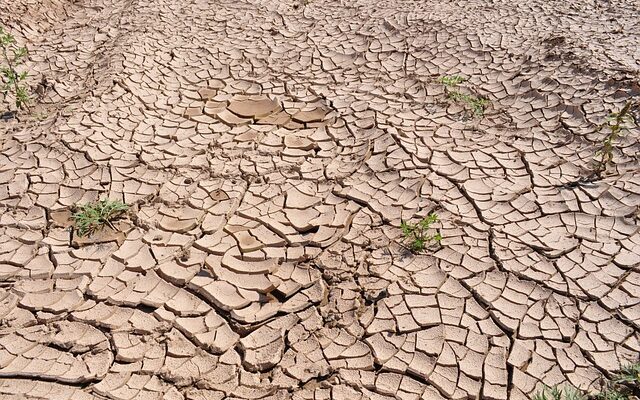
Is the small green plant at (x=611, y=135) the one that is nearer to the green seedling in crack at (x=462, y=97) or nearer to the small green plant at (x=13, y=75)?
the green seedling in crack at (x=462, y=97)

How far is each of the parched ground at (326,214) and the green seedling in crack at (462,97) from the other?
0.30ft

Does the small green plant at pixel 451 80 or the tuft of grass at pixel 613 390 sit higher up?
the small green plant at pixel 451 80

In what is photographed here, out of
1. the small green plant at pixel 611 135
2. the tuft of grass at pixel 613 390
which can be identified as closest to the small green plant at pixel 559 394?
the tuft of grass at pixel 613 390

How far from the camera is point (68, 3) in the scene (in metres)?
5.58

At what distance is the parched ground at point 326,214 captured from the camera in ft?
7.14

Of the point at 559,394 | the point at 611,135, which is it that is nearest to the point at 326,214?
the point at 559,394

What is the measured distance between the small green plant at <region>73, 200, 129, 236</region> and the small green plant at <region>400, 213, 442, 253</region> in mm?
1519

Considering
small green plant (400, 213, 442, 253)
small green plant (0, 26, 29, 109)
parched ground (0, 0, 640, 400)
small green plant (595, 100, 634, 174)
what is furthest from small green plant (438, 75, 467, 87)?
small green plant (0, 26, 29, 109)

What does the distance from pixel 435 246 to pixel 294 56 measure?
8.05 feet

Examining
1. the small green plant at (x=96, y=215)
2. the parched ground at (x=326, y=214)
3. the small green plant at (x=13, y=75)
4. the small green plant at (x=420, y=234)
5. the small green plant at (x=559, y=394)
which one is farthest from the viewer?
the small green plant at (x=13, y=75)

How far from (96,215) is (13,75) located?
1.99 m

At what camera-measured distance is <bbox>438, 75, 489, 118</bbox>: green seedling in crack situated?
367 centimetres

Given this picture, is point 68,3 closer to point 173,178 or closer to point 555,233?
point 173,178

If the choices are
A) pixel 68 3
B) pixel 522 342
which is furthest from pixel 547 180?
pixel 68 3
